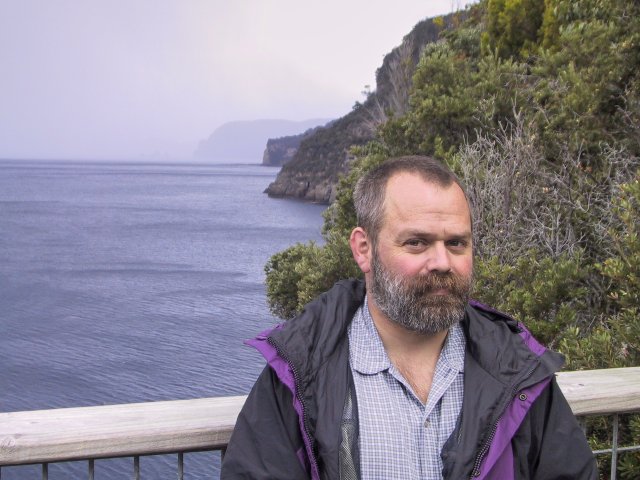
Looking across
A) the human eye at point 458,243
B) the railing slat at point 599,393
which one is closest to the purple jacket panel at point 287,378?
the human eye at point 458,243

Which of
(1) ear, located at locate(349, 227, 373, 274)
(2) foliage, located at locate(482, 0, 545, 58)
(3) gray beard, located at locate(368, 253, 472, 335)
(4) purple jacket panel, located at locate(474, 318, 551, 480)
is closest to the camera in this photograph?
(4) purple jacket panel, located at locate(474, 318, 551, 480)

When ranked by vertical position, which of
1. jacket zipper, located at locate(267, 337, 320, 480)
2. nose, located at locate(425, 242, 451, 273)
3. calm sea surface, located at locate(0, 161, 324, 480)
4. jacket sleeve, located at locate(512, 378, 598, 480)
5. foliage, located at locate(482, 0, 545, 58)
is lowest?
calm sea surface, located at locate(0, 161, 324, 480)

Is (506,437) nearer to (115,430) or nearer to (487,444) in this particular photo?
(487,444)

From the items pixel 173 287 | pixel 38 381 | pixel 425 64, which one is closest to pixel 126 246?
pixel 173 287

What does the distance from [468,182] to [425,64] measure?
641 cm

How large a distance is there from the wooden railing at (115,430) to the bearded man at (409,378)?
5.5 inches

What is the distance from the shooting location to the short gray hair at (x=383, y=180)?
1.97m

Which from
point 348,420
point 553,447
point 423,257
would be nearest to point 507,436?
point 553,447

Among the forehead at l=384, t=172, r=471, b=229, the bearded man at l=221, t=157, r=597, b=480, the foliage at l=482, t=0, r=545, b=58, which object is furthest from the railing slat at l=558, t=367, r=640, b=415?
the foliage at l=482, t=0, r=545, b=58

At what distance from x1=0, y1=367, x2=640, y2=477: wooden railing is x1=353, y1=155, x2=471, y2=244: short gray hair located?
581 mm

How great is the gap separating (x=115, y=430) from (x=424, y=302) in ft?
2.68

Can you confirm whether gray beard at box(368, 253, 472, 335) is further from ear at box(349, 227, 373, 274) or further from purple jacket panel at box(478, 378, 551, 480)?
purple jacket panel at box(478, 378, 551, 480)

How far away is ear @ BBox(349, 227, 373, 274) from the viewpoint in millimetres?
2037

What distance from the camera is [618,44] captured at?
917 centimetres
